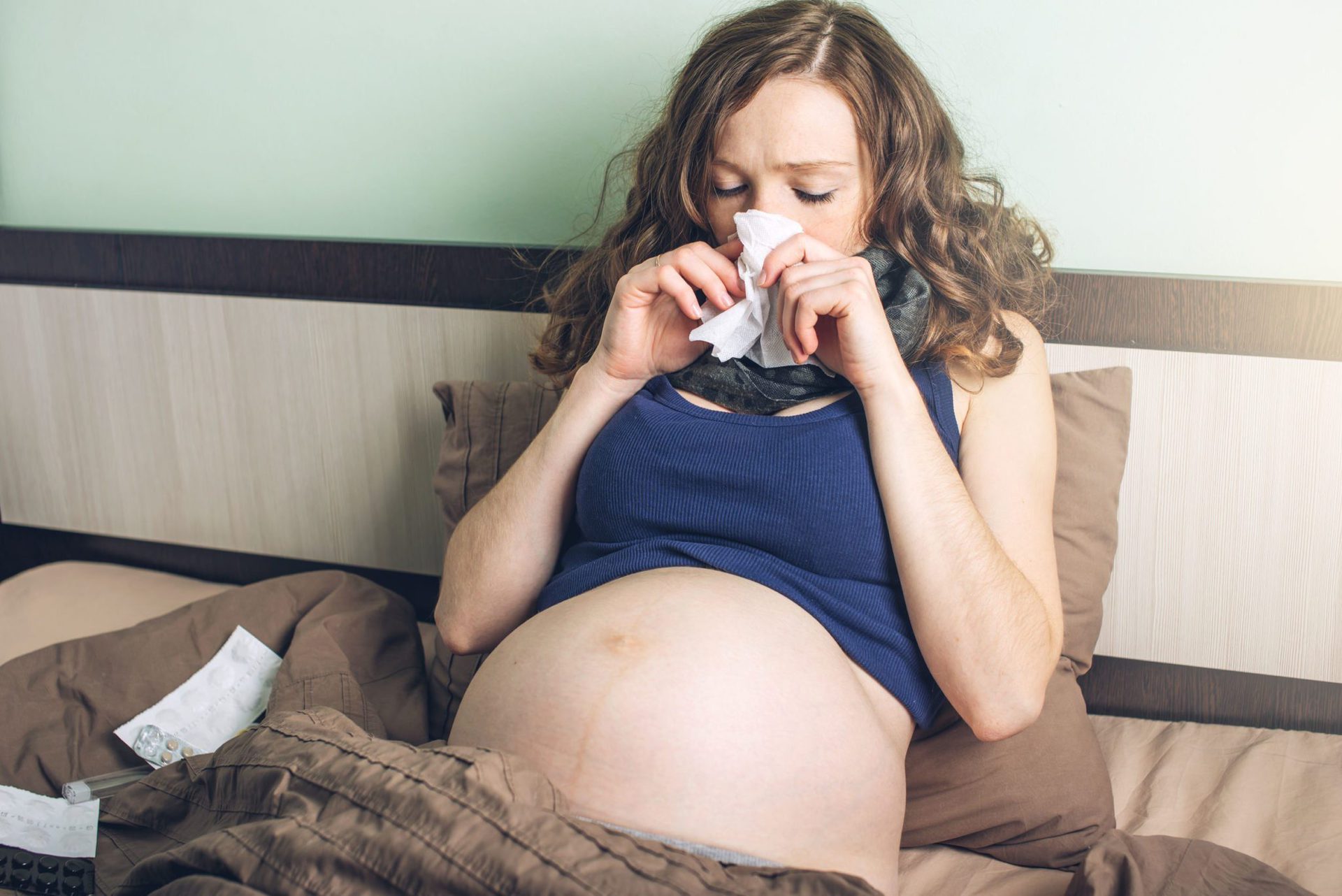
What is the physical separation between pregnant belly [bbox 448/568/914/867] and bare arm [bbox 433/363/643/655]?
0.21m

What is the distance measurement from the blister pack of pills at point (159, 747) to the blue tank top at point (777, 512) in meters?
0.57

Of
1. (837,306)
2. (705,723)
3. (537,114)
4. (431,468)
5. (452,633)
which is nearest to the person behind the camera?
(705,723)

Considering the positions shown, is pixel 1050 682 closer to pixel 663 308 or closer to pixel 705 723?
pixel 705 723

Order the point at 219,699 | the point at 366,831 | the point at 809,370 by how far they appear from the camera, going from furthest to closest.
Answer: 1. the point at 219,699
2. the point at 809,370
3. the point at 366,831

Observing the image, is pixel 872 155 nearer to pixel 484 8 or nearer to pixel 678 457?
pixel 678 457

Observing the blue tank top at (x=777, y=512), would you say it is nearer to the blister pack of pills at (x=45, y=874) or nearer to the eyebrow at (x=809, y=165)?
Answer: the eyebrow at (x=809, y=165)

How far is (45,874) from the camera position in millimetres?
1158

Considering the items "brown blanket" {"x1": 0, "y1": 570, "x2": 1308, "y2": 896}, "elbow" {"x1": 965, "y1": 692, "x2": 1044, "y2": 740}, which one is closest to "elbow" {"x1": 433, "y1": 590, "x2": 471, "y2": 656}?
"brown blanket" {"x1": 0, "y1": 570, "x2": 1308, "y2": 896}

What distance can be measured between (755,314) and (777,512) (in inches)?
9.1

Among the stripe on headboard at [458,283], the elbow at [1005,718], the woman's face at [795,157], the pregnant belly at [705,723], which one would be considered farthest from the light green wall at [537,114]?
the pregnant belly at [705,723]

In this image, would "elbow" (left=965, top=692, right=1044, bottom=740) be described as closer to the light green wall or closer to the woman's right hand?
the woman's right hand

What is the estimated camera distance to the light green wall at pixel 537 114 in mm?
1367

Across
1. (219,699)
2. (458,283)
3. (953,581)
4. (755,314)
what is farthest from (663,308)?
(219,699)

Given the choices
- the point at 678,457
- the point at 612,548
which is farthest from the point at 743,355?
the point at 612,548
